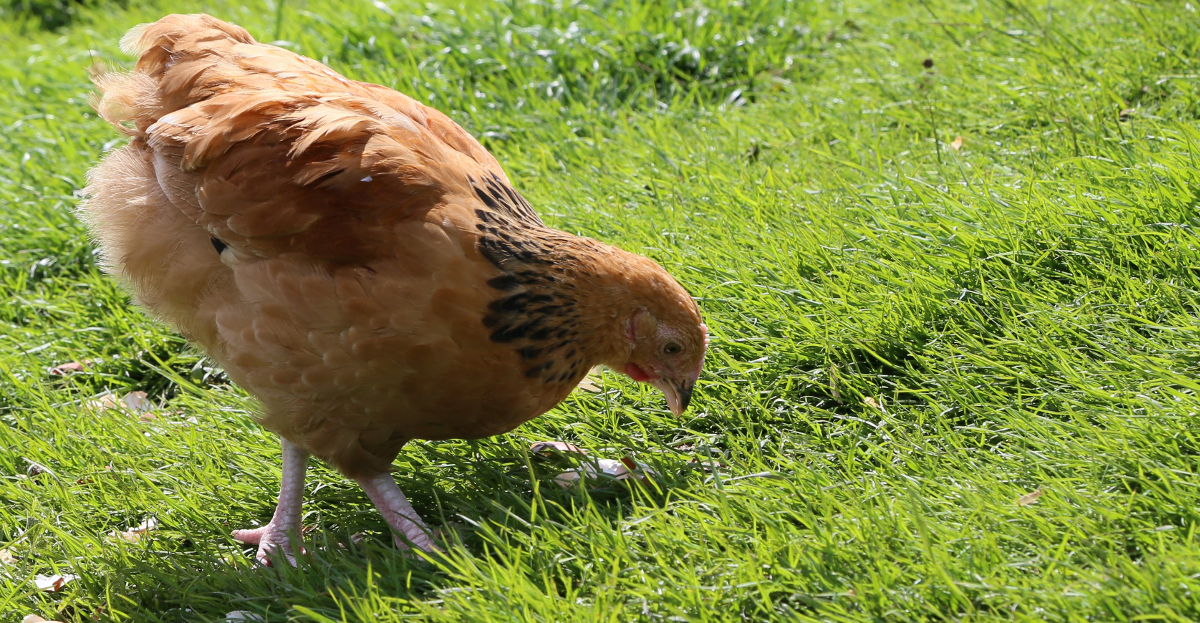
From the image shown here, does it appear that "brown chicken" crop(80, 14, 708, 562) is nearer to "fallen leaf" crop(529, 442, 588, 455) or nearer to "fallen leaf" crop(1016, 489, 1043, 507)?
"fallen leaf" crop(529, 442, 588, 455)

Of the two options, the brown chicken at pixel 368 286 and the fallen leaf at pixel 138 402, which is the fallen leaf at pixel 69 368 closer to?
the fallen leaf at pixel 138 402

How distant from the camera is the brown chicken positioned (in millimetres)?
2881

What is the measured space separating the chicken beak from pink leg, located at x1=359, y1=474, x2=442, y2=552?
2.76 feet

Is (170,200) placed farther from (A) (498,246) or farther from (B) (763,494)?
(B) (763,494)

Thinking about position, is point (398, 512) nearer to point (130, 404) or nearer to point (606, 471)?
point (606, 471)

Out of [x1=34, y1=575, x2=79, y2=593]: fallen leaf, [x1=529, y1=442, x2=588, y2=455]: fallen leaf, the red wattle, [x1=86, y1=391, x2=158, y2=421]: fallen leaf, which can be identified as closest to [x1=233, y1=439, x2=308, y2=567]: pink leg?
[x1=34, y1=575, x2=79, y2=593]: fallen leaf

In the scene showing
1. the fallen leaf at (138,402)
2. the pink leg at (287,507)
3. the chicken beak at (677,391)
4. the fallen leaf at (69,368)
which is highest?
the chicken beak at (677,391)

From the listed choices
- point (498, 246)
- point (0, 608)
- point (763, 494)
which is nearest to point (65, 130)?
point (0, 608)

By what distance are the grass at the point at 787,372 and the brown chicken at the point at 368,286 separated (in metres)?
0.29

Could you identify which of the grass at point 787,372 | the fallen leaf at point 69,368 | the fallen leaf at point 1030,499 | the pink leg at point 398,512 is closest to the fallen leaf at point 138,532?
the grass at point 787,372

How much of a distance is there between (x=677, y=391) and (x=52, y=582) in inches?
79.9

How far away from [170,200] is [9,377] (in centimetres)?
150

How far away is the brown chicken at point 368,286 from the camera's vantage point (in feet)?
9.45

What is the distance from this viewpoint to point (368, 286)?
287 cm
